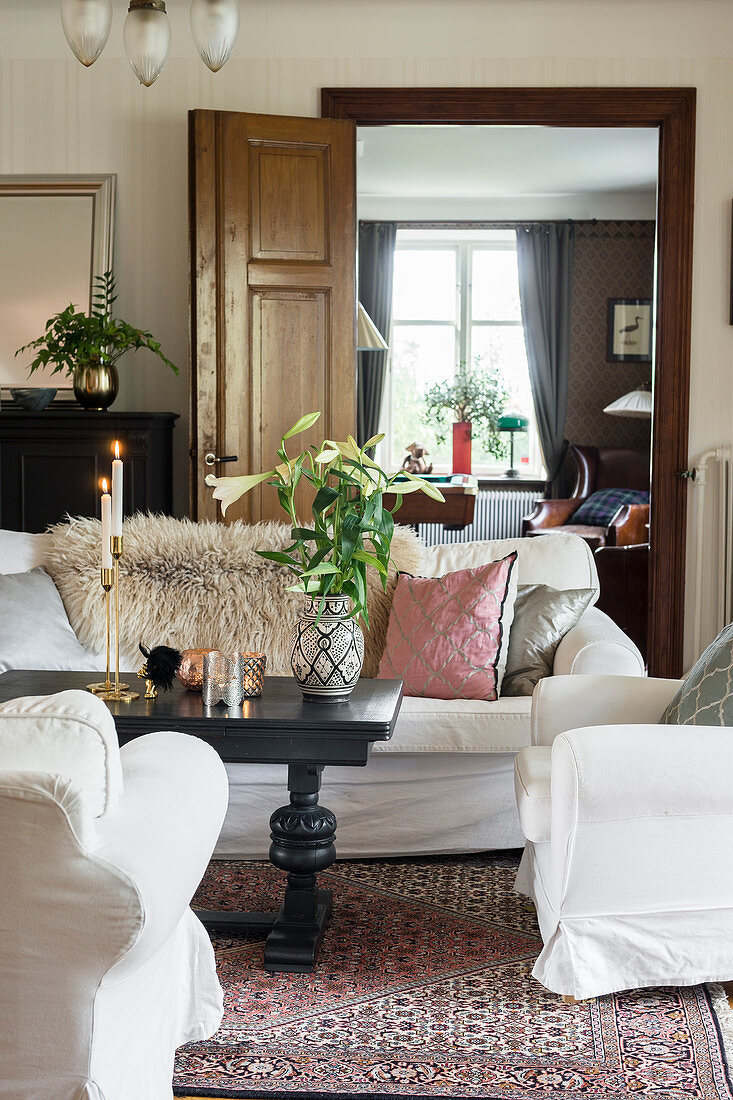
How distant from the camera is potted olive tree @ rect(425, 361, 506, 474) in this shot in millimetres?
8500

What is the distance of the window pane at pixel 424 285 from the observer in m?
8.66

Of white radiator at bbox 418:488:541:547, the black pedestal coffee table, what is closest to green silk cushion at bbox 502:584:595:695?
the black pedestal coffee table

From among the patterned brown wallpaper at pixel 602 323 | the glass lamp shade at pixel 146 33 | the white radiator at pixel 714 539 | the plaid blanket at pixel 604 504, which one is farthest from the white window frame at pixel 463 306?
the glass lamp shade at pixel 146 33

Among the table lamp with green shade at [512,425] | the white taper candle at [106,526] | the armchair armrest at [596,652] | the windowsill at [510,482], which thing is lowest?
the armchair armrest at [596,652]

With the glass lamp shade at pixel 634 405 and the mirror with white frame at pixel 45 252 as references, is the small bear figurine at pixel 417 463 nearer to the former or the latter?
the glass lamp shade at pixel 634 405

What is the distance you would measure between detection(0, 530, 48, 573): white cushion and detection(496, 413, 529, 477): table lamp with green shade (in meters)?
5.32

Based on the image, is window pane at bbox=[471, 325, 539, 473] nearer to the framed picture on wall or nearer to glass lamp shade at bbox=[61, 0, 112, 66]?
the framed picture on wall

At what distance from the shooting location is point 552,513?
775 cm

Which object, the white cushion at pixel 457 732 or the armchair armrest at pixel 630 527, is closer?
the white cushion at pixel 457 732

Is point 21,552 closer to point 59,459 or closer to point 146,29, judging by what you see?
point 59,459

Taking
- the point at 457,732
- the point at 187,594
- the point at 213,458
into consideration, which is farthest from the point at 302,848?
the point at 213,458

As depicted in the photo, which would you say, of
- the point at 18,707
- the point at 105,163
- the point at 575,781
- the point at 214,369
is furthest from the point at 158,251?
the point at 18,707

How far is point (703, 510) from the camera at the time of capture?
4.83 metres

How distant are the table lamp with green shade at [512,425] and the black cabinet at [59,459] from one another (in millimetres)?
4361
